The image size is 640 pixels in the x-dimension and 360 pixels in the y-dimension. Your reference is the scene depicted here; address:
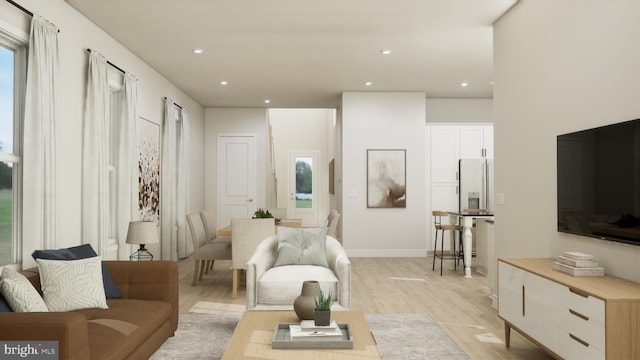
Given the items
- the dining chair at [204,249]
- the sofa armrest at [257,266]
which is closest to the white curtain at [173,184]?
the dining chair at [204,249]

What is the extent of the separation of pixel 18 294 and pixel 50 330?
60 cm

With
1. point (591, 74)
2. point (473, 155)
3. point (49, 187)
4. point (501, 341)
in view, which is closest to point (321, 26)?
point (591, 74)

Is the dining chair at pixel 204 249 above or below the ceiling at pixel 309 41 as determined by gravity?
below

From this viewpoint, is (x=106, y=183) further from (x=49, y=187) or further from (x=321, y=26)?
(x=321, y=26)

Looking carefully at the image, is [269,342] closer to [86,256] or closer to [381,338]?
[381,338]

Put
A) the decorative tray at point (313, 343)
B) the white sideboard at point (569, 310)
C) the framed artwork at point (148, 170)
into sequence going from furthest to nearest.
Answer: the framed artwork at point (148, 170)
the decorative tray at point (313, 343)
the white sideboard at point (569, 310)

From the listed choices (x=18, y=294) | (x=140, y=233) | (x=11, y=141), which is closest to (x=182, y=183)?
(x=140, y=233)

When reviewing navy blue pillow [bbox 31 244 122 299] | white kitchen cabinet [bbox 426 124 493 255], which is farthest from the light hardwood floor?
white kitchen cabinet [bbox 426 124 493 255]

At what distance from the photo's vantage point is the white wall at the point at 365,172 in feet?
26.7

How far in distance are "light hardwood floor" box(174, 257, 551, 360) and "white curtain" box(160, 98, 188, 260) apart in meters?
0.39

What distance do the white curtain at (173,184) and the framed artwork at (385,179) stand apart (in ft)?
10.2

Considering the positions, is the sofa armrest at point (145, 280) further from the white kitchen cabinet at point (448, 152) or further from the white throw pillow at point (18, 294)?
the white kitchen cabinet at point (448, 152)

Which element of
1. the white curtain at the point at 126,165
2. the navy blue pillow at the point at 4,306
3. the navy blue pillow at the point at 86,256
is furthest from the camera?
the white curtain at the point at 126,165

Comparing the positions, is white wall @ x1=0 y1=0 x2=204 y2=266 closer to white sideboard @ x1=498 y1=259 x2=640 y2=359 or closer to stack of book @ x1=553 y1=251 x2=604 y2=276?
white sideboard @ x1=498 y1=259 x2=640 y2=359
